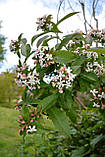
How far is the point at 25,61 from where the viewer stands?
3.20ft

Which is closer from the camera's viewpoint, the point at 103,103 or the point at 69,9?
the point at 103,103

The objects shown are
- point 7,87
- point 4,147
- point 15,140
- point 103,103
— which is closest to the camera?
point 103,103

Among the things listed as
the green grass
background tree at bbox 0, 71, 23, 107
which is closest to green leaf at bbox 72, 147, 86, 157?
the green grass

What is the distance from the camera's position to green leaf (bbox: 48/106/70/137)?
825 millimetres

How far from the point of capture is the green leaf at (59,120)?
2.71 feet

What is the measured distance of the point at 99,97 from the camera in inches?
41.4

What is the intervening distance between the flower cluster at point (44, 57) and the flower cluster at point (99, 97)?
0.31 meters

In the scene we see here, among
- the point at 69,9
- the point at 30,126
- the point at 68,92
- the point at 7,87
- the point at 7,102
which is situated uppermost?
the point at 69,9

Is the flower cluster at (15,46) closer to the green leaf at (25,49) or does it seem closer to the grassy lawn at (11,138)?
the green leaf at (25,49)

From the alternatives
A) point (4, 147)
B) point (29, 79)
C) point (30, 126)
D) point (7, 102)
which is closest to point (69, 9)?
point (29, 79)

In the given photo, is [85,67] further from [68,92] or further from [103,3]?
[103,3]

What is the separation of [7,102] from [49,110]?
11.9m

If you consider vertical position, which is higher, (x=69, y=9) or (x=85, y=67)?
(x=69, y=9)

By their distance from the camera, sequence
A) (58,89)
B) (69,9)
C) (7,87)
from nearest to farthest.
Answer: (58,89), (69,9), (7,87)
